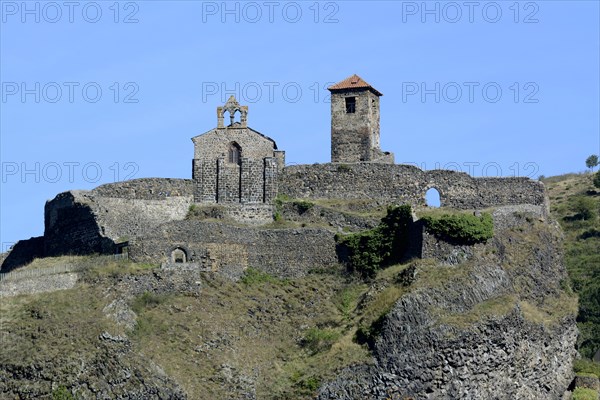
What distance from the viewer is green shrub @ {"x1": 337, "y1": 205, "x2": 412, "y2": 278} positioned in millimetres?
89375

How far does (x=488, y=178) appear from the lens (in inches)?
3789

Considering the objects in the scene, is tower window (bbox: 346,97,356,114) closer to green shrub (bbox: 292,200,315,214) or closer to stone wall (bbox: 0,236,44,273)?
green shrub (bbox: 292,200,315,214)

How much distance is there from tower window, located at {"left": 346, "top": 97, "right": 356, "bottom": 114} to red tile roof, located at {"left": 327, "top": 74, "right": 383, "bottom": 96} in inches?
27.7

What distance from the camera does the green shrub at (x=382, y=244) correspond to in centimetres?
8938

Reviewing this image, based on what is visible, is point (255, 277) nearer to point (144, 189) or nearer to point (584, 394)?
point (144, 189)

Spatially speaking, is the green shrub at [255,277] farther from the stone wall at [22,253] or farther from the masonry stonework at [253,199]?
the stone wall at [22,253]

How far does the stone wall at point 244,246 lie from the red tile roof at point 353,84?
39.7 feet

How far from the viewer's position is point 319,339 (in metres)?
84.9

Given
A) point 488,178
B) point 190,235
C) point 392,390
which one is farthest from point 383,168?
point 392,390

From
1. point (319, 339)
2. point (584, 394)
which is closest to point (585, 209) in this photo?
point (584, 394)

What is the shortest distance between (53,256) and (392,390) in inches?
843

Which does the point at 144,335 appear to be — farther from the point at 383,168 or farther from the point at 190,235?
the point at 383,168

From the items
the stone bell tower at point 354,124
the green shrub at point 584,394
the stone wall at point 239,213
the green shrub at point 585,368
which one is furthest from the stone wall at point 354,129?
the green shrub at point 584,394

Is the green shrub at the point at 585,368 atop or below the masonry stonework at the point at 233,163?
below
